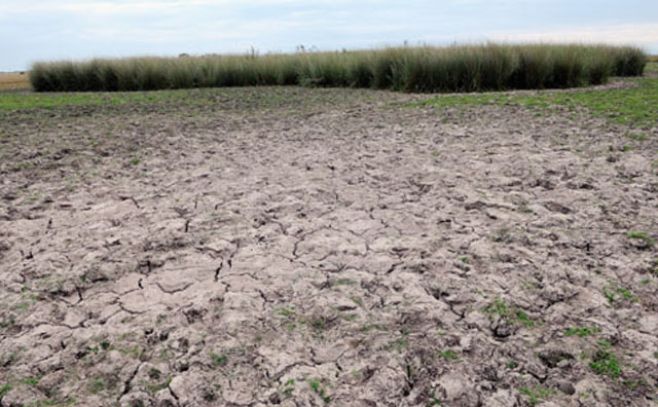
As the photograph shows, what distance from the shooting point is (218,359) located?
2.35 meters

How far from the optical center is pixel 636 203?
3.92m

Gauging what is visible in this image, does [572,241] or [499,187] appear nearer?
[572,241]

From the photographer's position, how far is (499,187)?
430cm

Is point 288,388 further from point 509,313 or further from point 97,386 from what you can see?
point 509,313

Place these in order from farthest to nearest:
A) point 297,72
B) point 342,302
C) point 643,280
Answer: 1. point 297,72
2. point 643,280
3. point 342,302

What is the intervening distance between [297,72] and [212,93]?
2.98m

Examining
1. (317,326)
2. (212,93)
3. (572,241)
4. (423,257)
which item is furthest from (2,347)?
(212,93)

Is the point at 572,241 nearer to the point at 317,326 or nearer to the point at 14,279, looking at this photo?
the point at 317,326

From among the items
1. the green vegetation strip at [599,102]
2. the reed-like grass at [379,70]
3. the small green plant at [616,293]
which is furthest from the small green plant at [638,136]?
the reed-like grass at [379,70]

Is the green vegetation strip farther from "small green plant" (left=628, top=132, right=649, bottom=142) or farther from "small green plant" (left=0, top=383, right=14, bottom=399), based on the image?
"small green plant" (left=0, top=383, right=14, bottom=399)

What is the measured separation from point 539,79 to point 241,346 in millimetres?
11021

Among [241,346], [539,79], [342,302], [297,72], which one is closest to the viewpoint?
[241,346]

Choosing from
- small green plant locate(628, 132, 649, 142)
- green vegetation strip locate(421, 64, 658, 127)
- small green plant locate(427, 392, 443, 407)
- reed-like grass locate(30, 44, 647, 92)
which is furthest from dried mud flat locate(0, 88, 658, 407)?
reed-like grass locate(30, 44, 647, 92)

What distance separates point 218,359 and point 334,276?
0.86 metres
